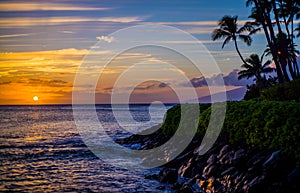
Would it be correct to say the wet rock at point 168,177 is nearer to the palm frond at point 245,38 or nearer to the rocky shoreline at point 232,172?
the rocky shoreline at point 232,172

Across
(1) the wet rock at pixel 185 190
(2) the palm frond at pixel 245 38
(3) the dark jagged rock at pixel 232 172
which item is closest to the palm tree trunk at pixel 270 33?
(2) the palm frond at pixel 245 38

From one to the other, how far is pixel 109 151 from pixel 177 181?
1444 cm

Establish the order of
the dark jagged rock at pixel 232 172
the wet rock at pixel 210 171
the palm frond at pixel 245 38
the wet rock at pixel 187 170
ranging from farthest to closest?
the palm frond at pixel 245 38
the wet rock at pixel 187 170
the wet rock at pixel 210 171
the dark jagged rock at pixel 232 172

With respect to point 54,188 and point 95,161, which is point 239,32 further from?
point 54,188

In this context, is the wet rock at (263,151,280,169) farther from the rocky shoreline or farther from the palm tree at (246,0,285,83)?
the palm tree at (246,0,285,83)

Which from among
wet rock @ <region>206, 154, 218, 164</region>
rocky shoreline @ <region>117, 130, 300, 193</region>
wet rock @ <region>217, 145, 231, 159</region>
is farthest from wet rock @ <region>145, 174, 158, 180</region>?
wet rock @ <region>217, 145, 231, 159</region>

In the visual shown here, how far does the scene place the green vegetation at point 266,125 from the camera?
14102 mm

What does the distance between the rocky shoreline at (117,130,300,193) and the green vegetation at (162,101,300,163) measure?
0.37 meters

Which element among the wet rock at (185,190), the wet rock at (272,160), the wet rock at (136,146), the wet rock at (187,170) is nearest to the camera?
the wet rock at (272,160)

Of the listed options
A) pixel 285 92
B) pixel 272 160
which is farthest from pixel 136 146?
pixel 272 160

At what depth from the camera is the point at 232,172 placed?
1524cm

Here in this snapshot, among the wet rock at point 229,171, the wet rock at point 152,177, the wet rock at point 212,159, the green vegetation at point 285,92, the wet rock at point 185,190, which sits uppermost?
the green vegetation at point 285,92

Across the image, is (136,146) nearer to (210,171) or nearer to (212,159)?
(212,159)

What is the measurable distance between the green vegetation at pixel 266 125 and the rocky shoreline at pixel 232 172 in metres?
0.37
